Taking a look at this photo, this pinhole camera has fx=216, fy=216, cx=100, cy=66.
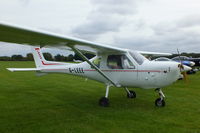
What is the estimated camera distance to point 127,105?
7.98m

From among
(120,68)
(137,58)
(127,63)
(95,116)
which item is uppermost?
(137,58)

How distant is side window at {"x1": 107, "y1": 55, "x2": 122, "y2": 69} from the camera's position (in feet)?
26.7

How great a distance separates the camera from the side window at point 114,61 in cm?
813

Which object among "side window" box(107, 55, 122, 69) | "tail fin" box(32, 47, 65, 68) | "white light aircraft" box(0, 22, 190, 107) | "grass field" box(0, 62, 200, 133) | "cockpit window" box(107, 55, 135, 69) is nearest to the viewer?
"grass field" box(0, 62, 200, 133)

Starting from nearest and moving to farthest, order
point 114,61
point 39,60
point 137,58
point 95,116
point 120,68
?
point 95,116
point 137,58
point 120,68
point 114,61
point 39,60

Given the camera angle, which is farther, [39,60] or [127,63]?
[39,60]

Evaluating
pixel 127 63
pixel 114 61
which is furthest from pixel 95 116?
pixel 114 61

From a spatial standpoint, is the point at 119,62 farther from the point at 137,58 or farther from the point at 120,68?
the point at 137,58

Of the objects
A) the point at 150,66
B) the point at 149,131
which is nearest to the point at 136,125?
the point at 149,131

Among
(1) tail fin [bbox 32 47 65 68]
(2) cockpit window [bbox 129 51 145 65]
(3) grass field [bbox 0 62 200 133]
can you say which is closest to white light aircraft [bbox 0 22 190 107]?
(2) cockpit window [bbox 129 51 145 65]

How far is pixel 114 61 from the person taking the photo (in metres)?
8.31

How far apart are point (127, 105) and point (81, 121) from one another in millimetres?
2566

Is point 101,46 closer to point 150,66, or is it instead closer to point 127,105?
point 150,66

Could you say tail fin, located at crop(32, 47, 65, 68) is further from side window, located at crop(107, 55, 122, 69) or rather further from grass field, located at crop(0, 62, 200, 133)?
side window, located at crop(107, 55, 122, 69)
